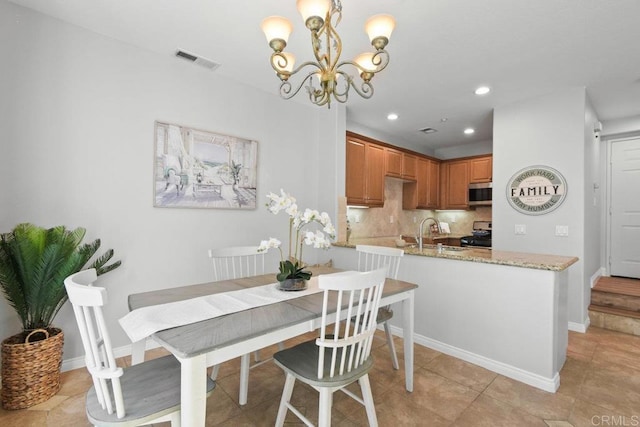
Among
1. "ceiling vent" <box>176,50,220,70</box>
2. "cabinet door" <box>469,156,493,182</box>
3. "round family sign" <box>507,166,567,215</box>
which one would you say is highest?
"ceiling vent" <box>176,50,220,70</box>

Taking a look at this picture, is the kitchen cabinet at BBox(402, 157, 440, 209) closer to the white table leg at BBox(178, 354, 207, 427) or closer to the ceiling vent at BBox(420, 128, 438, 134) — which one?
the ceiling vent at BBox(420, 128, 438, 134)

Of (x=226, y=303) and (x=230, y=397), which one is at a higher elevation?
(x=226, y=303)

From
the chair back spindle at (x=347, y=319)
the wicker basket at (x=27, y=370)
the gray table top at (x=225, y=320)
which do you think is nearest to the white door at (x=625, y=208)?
the gray table top at (x=225, y=320)

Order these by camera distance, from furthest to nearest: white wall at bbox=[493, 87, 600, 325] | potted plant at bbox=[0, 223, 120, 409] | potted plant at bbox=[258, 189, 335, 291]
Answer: white wall at bbox=[493, 87, 600, 325]
potted plant at bbox=[0, 223, 120, 409]
potted plant at bbox=[258, 189, 335, 291]

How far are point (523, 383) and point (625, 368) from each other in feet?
3.40

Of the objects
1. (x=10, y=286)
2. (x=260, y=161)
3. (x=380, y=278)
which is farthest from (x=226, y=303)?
(x=260, y=161)

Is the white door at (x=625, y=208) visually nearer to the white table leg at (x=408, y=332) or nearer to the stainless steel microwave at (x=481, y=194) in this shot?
the stainless steel microwave at (x=481, y=194)

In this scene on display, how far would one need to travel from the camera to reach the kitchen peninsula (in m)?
2.18

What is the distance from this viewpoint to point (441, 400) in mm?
2029

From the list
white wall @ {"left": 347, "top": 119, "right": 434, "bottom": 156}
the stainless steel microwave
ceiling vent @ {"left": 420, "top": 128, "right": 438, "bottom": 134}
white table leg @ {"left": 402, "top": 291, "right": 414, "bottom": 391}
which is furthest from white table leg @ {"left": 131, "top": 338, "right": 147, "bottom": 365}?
the stainless steel microwave

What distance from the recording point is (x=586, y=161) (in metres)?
3.27

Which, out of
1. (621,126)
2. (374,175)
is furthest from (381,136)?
(621,126)

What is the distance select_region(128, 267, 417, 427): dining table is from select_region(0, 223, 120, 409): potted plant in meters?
0.78

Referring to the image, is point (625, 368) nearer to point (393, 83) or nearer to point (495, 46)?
point (495, 46)
